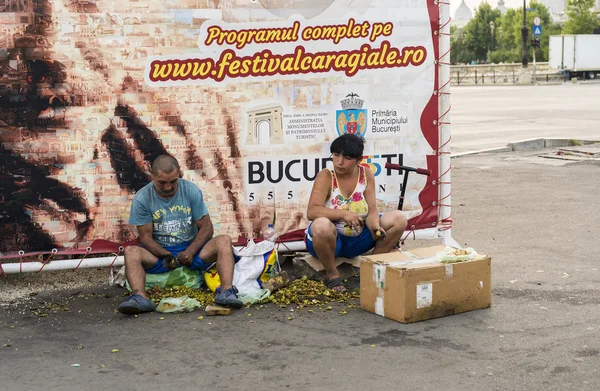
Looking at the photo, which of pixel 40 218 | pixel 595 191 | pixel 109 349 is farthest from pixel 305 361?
pixel 595 191

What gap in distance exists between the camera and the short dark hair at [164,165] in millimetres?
5789

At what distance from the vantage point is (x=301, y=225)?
6621 mm

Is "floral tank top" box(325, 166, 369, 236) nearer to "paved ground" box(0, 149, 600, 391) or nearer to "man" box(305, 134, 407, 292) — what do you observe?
"man" box(305, 134, 407, 292)

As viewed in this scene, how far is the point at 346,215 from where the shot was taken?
19.8 ft

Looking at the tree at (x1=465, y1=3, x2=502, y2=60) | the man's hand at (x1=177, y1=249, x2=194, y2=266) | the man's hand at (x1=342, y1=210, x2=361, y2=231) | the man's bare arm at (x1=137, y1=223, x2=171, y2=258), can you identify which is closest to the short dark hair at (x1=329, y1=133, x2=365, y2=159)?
the man's hand at (x1=342, y1=210, x2=361, y2=231)

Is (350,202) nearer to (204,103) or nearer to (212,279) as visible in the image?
(212,279)

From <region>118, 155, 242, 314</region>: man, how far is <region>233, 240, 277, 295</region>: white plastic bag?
0.54ft

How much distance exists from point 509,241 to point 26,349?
15.0 feet

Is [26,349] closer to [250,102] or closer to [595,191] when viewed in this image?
[250,102]

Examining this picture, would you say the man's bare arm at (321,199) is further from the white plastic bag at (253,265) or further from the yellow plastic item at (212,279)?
the yellow plastic item at (212,279)

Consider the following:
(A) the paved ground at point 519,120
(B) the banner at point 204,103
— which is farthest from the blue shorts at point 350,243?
(A) the paved ground at point 519,120

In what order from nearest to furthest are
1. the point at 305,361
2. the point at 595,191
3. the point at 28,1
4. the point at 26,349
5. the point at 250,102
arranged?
the point at 305,361
the point at 26,349
the point at 28,1
the point at 250,102
the point at 595,191

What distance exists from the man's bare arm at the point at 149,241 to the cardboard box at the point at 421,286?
1.43 m

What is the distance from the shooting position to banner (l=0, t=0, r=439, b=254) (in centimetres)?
599
